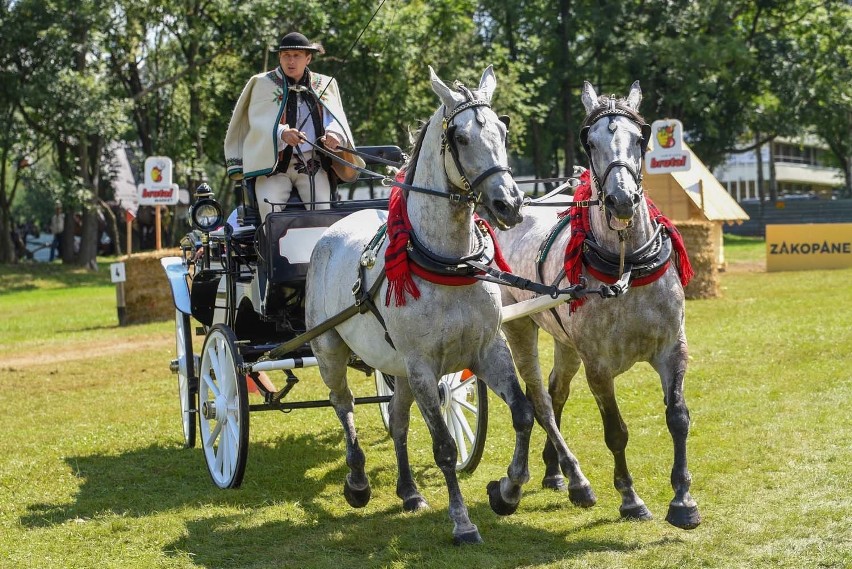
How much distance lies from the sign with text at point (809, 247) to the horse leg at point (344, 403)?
1924 cm

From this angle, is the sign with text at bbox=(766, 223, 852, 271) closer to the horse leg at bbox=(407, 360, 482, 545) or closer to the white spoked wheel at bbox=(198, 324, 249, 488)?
the white spoked wheel at bbox=(198, 324, 249, 488)

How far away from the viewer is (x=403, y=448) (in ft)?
21.7

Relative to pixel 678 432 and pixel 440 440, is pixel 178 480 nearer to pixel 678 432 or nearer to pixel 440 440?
pixel 440 440

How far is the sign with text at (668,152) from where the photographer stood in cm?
2097

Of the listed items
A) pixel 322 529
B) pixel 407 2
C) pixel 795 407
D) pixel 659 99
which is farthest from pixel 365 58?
pixel 322 529

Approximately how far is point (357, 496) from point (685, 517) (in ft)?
6.85

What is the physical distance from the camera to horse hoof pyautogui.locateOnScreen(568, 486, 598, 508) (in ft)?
19.9

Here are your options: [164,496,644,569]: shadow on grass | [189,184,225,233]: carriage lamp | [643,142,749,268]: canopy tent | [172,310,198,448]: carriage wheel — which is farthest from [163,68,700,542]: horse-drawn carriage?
[643,142,749,268]: canopy tent

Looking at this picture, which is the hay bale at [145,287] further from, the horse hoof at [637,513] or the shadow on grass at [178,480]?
the horse hoof at [637,513]

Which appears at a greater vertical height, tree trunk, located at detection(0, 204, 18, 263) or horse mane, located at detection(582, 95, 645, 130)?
horse mane, located at detection(582, 95, 645, 130)

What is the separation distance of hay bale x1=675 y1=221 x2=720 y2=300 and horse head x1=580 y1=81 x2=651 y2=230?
13.0m

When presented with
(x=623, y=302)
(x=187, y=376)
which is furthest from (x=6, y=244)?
(x=623, y=302)

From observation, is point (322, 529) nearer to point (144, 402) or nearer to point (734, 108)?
point (144, 402)

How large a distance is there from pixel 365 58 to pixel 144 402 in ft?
70.9
